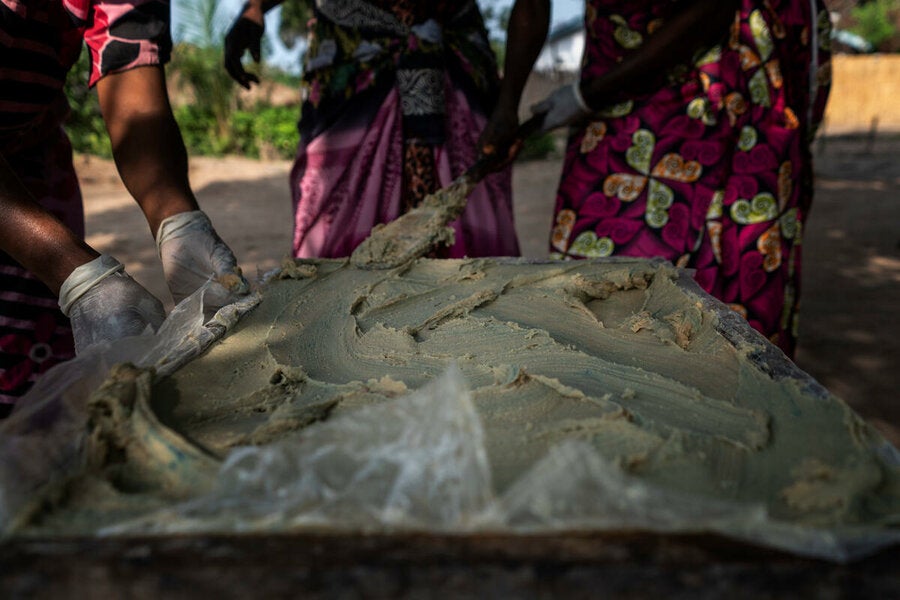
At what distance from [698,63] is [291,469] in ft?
5.83

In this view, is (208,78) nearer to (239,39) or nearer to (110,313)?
(239,39)

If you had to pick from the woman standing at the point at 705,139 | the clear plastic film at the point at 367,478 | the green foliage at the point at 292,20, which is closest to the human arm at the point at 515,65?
the woman standing at the point at 705,139

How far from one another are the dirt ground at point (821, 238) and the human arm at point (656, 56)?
110 cm

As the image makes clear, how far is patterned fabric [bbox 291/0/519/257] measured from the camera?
209 cm

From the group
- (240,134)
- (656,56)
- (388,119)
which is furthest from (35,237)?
(240,134)

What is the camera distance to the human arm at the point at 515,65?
2.13m

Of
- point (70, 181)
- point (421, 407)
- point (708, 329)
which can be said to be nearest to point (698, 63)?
point (708, 329)

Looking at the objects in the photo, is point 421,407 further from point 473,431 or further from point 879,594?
point 879,594

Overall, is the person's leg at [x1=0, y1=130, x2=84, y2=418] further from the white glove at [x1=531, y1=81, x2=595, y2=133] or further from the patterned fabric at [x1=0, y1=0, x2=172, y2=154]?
the white glove at [x1=531, y1=81, x2=595, y2=133]

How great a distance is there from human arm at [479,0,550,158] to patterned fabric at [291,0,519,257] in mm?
123

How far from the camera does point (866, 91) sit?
16.5 metres

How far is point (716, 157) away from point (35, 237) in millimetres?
1739

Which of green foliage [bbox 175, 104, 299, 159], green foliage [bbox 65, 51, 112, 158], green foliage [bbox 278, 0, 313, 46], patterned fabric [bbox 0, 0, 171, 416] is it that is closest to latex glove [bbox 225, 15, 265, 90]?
patterned fabric [bbox 0, 0, 171, 416]

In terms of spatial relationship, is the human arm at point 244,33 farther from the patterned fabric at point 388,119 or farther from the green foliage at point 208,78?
the green foliage at point 208,78
